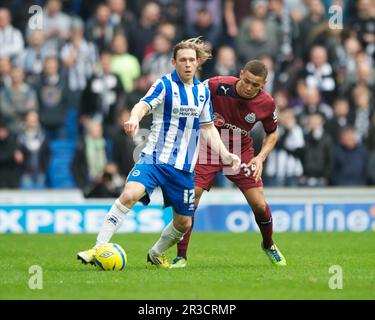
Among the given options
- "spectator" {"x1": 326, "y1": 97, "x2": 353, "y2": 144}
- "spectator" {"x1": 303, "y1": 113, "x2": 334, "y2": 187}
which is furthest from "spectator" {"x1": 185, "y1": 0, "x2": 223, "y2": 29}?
"spectator" {"x1": 303, "y1": 113, "x2": 334, "y2": 187}

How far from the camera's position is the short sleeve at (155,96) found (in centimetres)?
1037

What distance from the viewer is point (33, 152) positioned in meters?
18.8

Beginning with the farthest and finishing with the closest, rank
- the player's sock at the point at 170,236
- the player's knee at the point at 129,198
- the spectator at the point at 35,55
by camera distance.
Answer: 1. the spectator at the point at 35,55
2. the player's sock at the point at 170,236
3. the player's knee at the point at 129,198

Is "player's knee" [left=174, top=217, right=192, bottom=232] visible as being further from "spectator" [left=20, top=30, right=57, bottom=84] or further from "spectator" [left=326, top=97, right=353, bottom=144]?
"spectator" [left=20, top=30, right=57, bottom=84]

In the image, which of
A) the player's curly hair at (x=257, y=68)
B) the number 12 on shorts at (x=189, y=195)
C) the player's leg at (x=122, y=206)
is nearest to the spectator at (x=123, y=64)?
the player's curly hair at (x=257, y=68)

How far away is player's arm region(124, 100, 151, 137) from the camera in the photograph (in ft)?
30.6

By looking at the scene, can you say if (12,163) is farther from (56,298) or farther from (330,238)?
(56,298)

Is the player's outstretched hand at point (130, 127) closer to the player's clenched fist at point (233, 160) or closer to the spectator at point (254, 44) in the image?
the player's clenched fist at point (233, 160)

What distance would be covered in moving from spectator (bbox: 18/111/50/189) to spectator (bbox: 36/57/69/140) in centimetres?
40

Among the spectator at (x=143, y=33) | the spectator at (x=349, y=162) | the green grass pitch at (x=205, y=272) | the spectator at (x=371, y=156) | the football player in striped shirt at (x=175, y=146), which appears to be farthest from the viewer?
the spectator at (x=143, y=33)

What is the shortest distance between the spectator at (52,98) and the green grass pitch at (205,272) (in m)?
4.18

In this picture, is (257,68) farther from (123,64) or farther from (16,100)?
(16,100)
